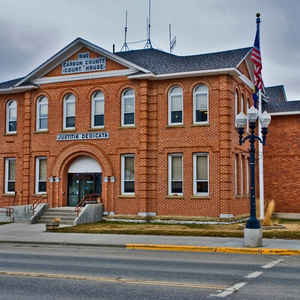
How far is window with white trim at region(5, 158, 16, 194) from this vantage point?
3112 cm

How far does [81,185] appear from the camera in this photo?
29531 mm

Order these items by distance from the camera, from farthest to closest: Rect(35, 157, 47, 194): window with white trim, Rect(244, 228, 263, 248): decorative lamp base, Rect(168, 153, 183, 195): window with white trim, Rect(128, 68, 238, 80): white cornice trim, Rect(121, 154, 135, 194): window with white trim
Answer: Rect(35, 157, 47, 194): window with white trim
Rect(121, 154, 135, 194): window with white trim
Rect(168, 153, 183, 195): window with white trim
Rect(128, 68, 238, 80): white cornice trim
Rect(244, 228, 263, 248): decorative lamp base

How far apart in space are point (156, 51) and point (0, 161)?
11.9 meters

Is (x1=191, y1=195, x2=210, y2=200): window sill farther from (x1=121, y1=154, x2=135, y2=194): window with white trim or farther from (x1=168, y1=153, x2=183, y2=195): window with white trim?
(x1=121, y1=154, x2=135, y2=194): window with white trim

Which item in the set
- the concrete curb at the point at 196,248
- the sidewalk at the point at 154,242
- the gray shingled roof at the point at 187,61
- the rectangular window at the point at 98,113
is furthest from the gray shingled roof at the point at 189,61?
the concrete curb at the point at 196,248

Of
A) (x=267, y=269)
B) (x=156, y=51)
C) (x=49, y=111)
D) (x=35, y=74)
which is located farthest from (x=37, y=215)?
(x=267, y=269)

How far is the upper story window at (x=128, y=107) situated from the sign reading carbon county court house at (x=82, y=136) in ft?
4.30

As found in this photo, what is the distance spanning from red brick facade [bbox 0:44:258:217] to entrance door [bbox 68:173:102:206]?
39cm

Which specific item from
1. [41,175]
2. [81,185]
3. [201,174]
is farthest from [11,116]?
[201,174]

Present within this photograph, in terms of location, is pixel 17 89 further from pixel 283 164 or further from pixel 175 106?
pixel 283 164

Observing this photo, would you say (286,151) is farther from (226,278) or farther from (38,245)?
(226,278)

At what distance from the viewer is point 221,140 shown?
26.2 meters

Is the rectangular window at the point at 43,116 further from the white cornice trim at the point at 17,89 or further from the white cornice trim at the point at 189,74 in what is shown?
the white cornice trim at the point at 189,74

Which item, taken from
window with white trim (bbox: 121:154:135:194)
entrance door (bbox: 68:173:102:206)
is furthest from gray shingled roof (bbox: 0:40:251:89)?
entrance door (bbox: 68:173:102:206)
